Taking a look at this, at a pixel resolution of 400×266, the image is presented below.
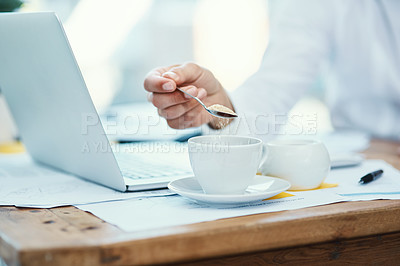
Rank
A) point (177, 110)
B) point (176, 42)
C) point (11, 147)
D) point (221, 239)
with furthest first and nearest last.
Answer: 1. point (176, 42)
2. point (11, 147)
3. point (177, 110)
4. point (221, 239)

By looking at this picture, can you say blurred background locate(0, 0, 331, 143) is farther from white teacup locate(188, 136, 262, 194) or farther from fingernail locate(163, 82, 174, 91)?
white teacup locate(188, 136, 262, 194)

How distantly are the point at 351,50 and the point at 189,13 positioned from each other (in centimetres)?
320

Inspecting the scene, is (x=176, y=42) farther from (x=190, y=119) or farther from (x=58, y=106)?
(x=58, y=106)

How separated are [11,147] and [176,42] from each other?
11.0 feet

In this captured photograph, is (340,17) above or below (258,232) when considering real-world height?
above

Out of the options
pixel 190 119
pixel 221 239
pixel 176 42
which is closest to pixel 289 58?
pixel 190 119

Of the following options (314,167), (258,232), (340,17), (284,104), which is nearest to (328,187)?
(314,167)

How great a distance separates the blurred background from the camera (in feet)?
13.5

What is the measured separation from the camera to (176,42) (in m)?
4.44

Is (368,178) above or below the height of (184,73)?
below

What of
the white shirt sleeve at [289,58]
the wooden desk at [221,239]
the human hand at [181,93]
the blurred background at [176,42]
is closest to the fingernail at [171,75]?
the human hand at [181,93]

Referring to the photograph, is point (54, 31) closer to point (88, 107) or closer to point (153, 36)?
point (88, 107)

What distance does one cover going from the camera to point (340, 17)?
1.34 meters

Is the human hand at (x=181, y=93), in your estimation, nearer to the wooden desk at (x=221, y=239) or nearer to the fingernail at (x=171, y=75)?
the fingernail at (x=171, y=75)
